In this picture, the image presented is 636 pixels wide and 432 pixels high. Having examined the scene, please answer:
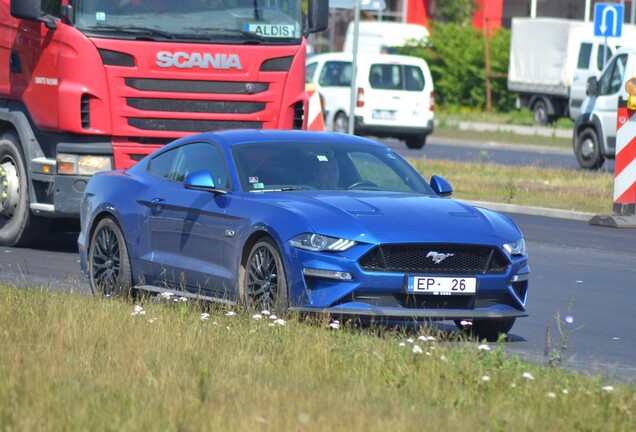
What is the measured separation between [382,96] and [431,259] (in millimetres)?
26424

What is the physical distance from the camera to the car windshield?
10.7 metres

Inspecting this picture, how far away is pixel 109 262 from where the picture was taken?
38.2ft

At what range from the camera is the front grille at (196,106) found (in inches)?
602

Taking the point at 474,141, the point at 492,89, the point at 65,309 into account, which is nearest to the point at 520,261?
the point at 65,309

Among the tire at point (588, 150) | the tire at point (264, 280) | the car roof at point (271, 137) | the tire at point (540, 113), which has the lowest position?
the tire at point (540, 113)

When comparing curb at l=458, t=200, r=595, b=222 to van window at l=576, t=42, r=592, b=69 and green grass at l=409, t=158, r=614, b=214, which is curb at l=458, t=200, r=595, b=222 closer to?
green grass at l=409, t=158, r=614, b=214

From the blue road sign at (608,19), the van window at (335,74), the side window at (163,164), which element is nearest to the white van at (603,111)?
the blue road sign at (608,19)

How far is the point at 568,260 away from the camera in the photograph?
50.8ft

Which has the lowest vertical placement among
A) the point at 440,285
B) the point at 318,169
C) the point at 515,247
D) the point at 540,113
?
the point at 540,113

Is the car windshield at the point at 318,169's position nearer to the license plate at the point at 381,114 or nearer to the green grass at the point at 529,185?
the green grass at the point at 529,185

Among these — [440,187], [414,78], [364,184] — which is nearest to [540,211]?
[440,187]

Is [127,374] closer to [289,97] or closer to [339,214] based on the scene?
[339,214]

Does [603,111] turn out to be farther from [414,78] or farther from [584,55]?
[584,55]

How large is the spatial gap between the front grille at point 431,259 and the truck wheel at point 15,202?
6.91 m
